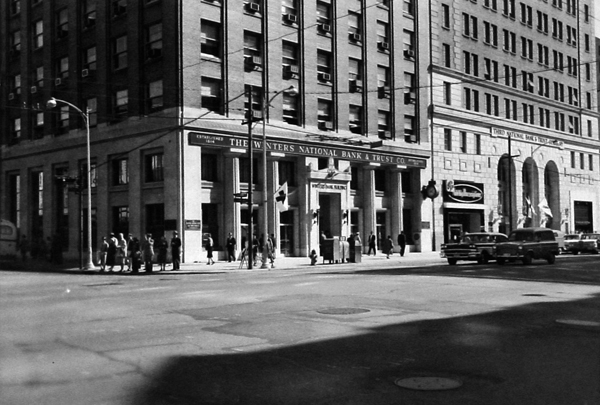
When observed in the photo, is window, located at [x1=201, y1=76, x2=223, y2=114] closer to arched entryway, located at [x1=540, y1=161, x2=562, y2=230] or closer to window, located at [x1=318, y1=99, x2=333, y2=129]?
window, located at [x1=318, y1=99, x2=333, y2=129]

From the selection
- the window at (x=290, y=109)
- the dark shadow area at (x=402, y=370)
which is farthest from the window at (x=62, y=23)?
the dark shadow area at (x=402, y=370)

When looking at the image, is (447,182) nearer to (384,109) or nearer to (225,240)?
(384,109)

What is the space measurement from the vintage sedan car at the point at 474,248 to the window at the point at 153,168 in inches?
653

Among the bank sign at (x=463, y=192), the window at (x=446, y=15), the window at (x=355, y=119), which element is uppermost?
the window at (x=446, y=15)

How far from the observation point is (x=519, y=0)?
6344cm

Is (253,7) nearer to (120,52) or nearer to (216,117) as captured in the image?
(216,117)

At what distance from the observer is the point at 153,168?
39781 mm

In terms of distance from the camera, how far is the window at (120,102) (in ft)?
135

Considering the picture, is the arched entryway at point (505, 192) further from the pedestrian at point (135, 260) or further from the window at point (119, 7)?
the pedestrian at point (135, 260)

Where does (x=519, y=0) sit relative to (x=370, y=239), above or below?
above

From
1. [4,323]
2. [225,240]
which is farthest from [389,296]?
[225,240]

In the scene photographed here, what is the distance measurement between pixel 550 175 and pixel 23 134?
49.1 meters

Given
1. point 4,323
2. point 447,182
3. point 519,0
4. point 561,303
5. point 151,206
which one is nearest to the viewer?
point 4,323

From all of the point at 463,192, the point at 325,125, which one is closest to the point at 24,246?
the point at 325,125
